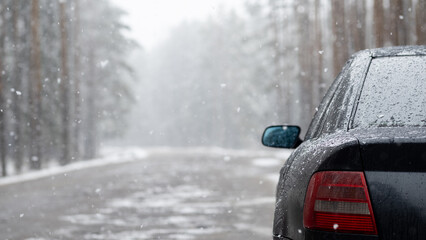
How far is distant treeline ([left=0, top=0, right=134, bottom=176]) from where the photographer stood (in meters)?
28.2

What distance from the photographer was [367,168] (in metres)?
2.70

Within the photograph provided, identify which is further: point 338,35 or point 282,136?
point 338,35

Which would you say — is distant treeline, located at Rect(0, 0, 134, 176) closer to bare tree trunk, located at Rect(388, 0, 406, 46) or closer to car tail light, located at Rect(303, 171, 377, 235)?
bare tree trunk, located at Rect(388, 0, 406, 46)

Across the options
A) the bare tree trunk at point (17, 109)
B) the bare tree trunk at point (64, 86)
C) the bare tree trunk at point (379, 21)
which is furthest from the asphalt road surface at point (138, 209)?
the bare tree trunk at point (64, 86)

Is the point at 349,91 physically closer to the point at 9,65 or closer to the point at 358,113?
the point at 358,113

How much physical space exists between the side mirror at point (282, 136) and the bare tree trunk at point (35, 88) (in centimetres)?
2386

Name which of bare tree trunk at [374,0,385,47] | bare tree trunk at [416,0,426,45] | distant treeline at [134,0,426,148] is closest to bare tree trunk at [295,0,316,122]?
distant treeline at [134,0,426,148]

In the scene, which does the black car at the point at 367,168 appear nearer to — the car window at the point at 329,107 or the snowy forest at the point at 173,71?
the car window at the point at 329,107

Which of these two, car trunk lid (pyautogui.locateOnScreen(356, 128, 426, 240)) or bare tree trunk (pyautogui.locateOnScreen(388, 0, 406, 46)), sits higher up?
bare tree trunk (pyautogui.locateOnScreen(388, 0, 406, 46))

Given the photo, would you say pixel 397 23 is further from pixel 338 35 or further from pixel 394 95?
pixel 394 95

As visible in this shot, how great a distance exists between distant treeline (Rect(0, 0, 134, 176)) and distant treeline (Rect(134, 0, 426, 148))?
12.6 m

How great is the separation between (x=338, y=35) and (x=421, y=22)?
6951mm

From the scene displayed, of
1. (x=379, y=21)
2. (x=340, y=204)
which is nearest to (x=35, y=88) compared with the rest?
(x=379, y=21)

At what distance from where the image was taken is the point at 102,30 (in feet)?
165
